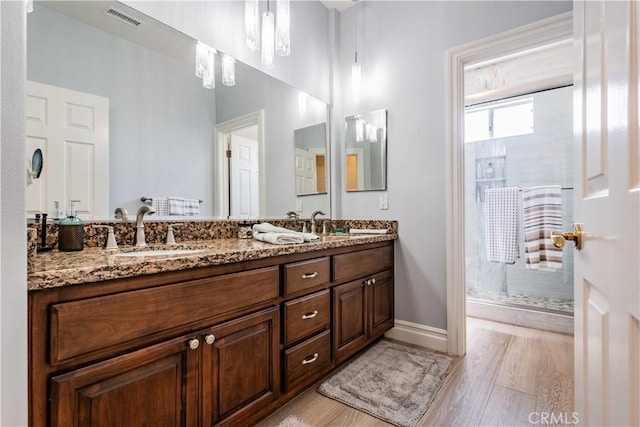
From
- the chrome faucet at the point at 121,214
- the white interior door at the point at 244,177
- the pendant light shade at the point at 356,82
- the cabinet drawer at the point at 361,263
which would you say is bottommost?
the cabinet drawer at the point at 361,263

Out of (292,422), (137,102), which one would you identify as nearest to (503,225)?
(292,422)

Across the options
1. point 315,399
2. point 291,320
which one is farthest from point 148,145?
point 315,399

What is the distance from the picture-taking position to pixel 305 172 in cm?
249

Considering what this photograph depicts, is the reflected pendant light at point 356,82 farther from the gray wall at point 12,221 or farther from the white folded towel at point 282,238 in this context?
the gray wall at point 12,221

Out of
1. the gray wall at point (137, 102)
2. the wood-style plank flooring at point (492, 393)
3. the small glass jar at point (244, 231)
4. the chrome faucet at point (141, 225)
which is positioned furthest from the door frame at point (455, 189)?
the chrome faucet at point (141, 225)

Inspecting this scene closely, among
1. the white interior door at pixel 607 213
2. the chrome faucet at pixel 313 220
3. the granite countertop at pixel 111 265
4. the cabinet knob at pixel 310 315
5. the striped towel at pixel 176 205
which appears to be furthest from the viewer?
the chrome faucet at pixel 313 220

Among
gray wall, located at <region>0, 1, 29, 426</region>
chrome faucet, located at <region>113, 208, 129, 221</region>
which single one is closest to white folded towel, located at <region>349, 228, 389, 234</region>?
chrome faucet, located at <region>113, 208, 129, 221</region>

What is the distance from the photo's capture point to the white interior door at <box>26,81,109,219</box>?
123 centimetres

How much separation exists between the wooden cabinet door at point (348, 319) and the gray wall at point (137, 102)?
0.94 m

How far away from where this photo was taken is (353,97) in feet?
8.16

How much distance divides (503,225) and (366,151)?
1.44 metres

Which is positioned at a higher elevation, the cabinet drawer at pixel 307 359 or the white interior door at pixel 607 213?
the white interior door at pixel 607 213

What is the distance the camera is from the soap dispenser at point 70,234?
119cm

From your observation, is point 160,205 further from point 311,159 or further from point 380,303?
point 380,303
